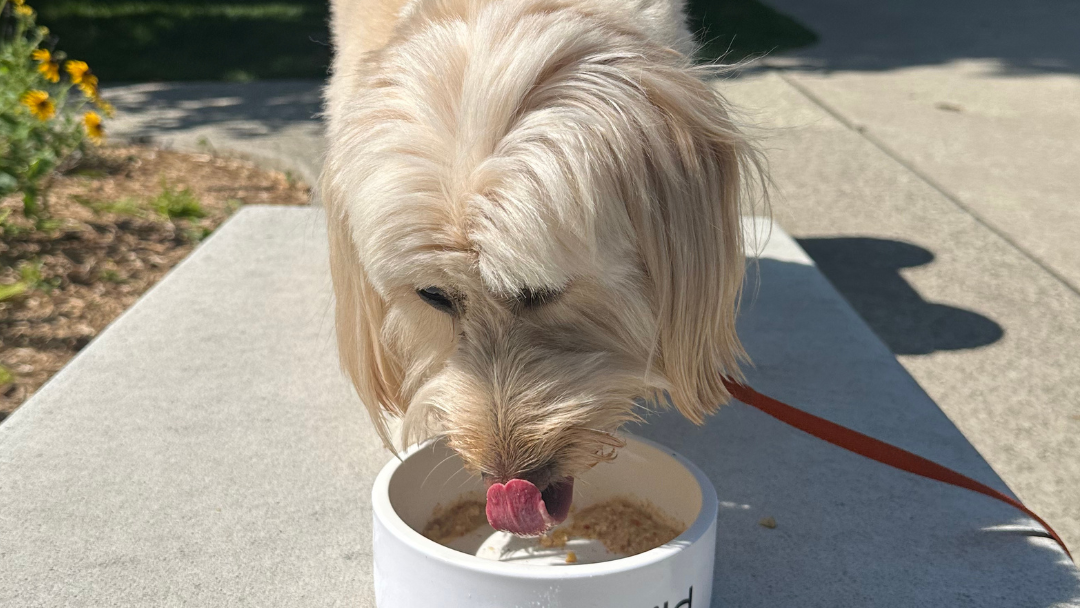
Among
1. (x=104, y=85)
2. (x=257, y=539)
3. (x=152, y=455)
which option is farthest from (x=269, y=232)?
(x=104, y=85)

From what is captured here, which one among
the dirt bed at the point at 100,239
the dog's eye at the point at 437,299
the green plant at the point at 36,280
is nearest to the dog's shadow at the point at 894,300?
the dog's eye at the point at 437,299

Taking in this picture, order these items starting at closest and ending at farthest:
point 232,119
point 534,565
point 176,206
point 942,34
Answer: point 534,565 < point 176,206 < point 232,119 < point 942,34

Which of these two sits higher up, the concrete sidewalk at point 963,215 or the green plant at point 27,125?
the green plant at point 27,125

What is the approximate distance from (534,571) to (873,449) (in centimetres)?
113

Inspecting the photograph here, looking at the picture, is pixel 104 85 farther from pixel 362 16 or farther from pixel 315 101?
pixel 362 16

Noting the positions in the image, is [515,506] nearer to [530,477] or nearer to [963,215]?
[530,477]

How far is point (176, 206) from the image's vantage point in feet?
17.9

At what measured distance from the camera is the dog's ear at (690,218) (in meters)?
2.05

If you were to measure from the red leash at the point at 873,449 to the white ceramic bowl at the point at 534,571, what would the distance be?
0.42 meters

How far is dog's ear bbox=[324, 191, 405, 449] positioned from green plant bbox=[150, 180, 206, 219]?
3347 mm

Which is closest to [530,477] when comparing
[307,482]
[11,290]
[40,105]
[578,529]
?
[578,529]

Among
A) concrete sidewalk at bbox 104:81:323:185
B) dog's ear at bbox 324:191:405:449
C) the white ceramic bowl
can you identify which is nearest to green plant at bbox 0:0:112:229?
concrete sidewalk at bbox 104:81:323:185

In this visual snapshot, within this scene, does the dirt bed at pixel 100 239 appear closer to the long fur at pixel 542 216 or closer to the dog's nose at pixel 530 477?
the long fur at pixel 542 216

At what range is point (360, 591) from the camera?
2.21 m
